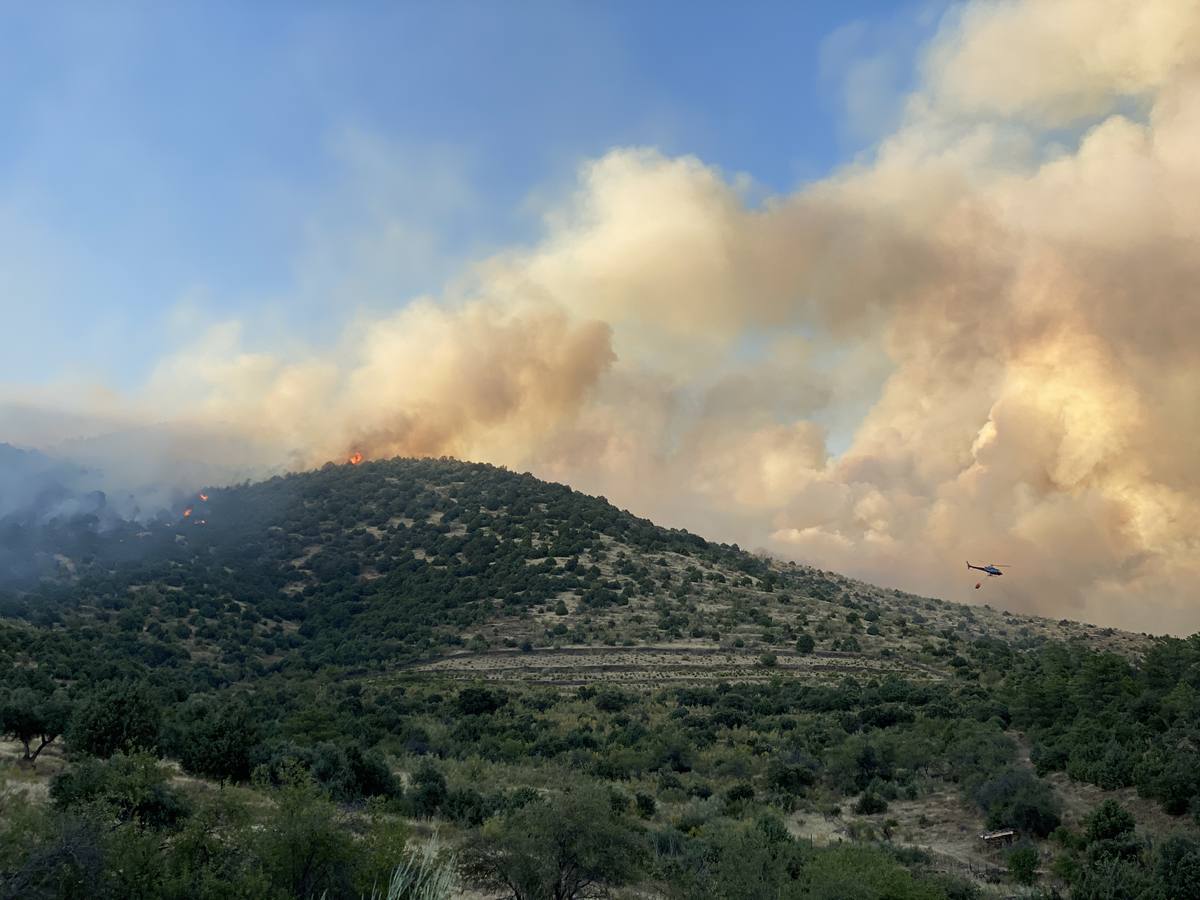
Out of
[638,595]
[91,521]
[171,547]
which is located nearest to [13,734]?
[638,595]

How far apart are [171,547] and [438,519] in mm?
43530

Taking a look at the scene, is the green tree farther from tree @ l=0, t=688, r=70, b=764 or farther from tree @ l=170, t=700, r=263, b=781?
tree @ l=0, t=688, r=70, b=764

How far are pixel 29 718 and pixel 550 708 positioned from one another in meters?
45.3

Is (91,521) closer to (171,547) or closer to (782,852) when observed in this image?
(171,547)

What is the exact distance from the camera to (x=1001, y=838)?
41.8m

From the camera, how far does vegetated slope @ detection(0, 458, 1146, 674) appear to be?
102250 millimetres

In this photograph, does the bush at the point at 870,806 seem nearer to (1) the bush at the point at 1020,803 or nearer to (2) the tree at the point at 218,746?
(1) the bush at the point at 1020,803

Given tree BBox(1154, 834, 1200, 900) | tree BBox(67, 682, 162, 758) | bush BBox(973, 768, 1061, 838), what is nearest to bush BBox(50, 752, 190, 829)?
tree BBox(67, 682, 162, 758)

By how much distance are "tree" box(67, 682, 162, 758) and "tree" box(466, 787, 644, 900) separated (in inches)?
752

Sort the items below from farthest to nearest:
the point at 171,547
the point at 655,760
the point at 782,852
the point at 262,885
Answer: the point at 171,547
the point at 655,760
the point at 782,852
the point at 262,885

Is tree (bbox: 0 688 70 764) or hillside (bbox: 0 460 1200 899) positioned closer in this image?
hillside (bbox: 0 460 1200 899)

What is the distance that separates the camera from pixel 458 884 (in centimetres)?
3144

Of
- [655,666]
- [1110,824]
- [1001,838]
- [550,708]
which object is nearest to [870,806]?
[1001,838]

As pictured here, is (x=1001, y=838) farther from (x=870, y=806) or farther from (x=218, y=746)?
(x=218, y=746)
